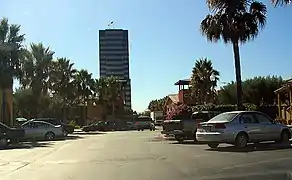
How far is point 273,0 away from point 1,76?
1087 inches

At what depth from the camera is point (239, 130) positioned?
20.0 metres

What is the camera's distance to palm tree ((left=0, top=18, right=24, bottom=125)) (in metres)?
43.0

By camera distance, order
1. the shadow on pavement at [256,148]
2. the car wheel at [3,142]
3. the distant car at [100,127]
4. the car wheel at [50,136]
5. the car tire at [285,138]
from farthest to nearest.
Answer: the distant car at [100,127] → the car wheel at [50,136] → the car wheel at [3,142] → the car tire at [285,138] → the shadow on pavement at [256,148]

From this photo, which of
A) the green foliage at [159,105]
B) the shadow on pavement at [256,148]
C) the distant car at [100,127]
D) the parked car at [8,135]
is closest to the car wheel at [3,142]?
the parked car at [8,135]

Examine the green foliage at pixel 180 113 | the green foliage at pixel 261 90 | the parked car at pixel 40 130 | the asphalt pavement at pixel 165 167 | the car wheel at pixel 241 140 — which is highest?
the green foliage at pixel 261 90

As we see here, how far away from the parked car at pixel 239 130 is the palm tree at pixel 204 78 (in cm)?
4071

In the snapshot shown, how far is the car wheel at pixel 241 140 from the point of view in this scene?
65.6 feet

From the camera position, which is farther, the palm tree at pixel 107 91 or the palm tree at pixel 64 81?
the palm tree at pixel 107 91

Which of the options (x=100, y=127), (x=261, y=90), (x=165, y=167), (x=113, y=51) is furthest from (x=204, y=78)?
(x=113, y=51)

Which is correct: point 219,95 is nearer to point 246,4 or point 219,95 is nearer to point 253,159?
point 246,4

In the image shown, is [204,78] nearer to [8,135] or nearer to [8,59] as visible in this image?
[8,59]

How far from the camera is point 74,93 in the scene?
74.2 meters

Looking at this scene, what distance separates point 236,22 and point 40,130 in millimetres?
16160

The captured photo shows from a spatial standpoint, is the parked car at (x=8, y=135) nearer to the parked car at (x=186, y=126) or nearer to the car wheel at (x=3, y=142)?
the car wheel at (x=3, y=142)
